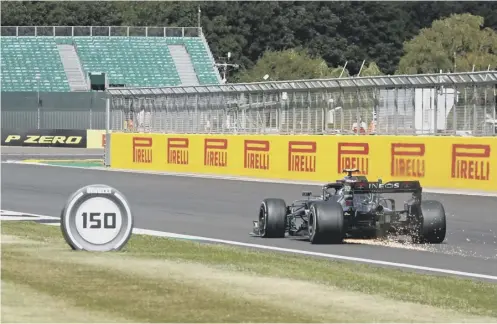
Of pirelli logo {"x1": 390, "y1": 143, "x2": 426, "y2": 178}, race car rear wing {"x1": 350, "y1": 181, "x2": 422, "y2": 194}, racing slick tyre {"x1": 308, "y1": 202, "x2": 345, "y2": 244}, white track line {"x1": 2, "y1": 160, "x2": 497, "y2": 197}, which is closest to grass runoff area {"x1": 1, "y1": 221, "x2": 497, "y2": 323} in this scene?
racing slick tyre {"x1": 308, "y1": 202, "x2": 345, "y2": 244}

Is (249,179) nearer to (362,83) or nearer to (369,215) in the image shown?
(362,83)

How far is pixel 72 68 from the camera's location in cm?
9006

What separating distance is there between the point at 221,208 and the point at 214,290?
1599 centimetres

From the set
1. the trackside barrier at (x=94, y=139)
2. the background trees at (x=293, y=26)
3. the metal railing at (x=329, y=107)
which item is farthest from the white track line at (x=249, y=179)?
the background trees at (x=293, y=26)

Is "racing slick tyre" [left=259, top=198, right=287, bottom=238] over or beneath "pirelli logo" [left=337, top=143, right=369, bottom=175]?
beneath

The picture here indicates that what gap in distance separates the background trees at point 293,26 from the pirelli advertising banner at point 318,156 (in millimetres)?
60349

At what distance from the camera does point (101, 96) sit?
79.3m

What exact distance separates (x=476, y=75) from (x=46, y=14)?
81.9 metres

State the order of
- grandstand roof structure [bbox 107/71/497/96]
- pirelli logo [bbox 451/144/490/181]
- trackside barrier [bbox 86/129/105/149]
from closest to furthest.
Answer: pirelli logo [bbox 451/144/490/181] < grandstand roof structure [bbox 107/71/497/96] < trackside barrier [bbox 86/129/105/149]

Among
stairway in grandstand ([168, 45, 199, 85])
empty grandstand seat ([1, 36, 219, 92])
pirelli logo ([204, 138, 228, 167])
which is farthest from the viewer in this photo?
stairway in grandstand ([168, 45, 199, 85])

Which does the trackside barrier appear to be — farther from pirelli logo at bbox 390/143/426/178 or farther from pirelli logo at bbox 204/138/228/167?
pirelli logo at bbox 390/143/426/178

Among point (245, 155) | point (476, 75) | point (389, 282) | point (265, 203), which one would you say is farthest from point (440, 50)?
point (389, 282)

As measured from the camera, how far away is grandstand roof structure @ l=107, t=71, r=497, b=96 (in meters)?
Answer: 32.8

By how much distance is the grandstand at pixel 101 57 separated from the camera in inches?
3435
